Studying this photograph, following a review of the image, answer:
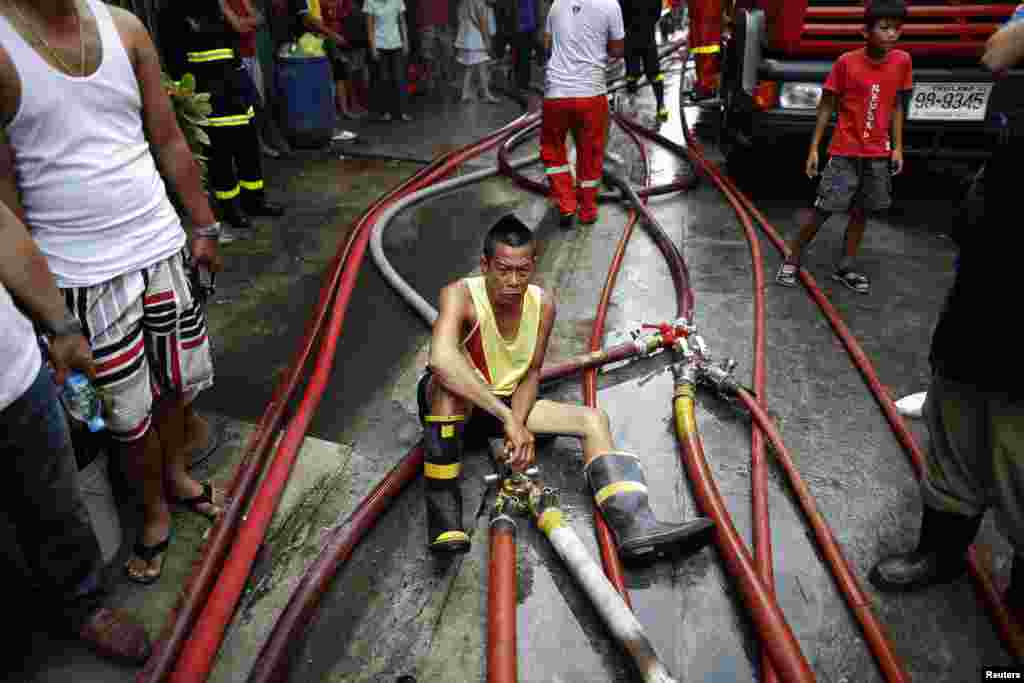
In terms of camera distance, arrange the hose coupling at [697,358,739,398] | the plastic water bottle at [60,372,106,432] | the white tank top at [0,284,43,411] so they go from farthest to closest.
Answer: the hose coupling at [697,358,739,398], the plastic water bottle at [60,372,106,432], the white tank top at [0,284,43,411]

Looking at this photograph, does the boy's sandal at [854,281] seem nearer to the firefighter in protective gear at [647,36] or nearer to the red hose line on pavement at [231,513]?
the red hose line on pavement at [231,513]

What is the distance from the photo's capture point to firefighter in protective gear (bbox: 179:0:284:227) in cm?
494

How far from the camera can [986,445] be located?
233 centimetres

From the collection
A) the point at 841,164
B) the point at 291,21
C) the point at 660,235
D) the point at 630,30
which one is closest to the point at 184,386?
the point at 660,235

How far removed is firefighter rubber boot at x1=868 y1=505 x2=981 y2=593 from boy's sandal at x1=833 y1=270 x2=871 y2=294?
8.34ft

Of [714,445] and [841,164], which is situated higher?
[841,164]

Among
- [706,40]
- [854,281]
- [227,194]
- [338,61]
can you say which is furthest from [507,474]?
[706,40]

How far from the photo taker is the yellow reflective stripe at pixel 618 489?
9.12ft

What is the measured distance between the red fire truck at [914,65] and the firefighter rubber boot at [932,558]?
12.8 feet

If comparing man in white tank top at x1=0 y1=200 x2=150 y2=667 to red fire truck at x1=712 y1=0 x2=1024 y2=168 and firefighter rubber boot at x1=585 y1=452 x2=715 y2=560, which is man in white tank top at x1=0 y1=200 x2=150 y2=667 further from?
red fire truck at x1=712 y1=0 x2=1024 y2=168

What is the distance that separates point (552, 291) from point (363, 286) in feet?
4.32

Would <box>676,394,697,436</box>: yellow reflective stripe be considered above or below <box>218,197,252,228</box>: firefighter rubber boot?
below

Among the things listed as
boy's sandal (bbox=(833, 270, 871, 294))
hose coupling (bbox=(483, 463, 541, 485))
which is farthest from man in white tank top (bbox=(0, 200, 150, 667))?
boy's sandal (bbox=(833, 270, 871, 294))

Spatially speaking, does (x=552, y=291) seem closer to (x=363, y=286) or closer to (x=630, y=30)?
(x=363, y=286)
